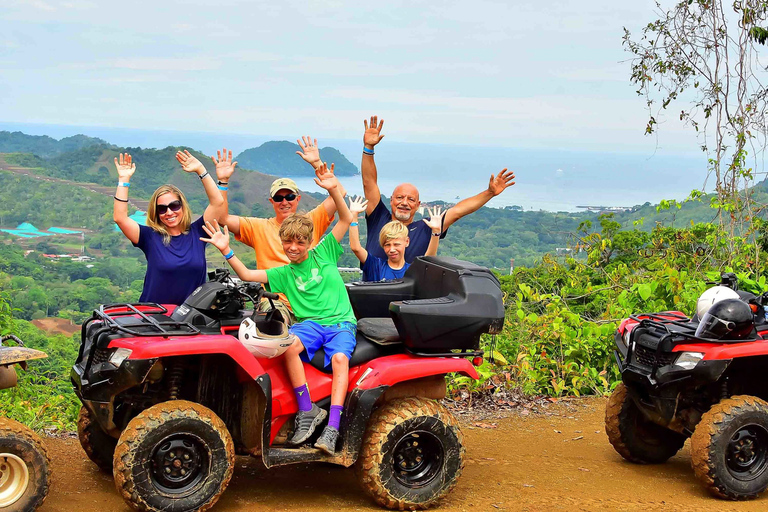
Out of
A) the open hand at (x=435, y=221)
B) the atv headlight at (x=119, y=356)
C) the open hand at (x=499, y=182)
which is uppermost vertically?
the open hand at (x=499, y=182)

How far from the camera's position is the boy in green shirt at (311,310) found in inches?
216

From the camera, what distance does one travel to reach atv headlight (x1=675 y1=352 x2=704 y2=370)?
5.92 meters

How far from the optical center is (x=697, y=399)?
6.27m

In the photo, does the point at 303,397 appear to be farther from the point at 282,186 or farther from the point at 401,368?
the point at 282,186

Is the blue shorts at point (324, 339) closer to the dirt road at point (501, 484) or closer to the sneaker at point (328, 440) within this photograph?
the sneaker at point (328, 440)

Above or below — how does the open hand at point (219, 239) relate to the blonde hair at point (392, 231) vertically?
below

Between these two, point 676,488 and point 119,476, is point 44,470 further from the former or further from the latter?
point 676,488

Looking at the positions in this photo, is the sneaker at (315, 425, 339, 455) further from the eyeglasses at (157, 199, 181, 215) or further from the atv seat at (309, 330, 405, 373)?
the eyeglasses at (157, 199, 181, 215)

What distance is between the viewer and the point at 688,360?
5957 mm

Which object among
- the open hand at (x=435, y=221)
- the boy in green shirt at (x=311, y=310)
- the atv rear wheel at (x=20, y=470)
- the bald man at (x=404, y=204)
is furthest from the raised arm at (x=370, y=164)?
the atv rear wheel at (x=20, y=470)

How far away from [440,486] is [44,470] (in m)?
2.32

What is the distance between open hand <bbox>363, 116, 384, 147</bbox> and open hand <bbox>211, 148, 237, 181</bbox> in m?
1.11

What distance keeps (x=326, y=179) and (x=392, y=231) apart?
2.27 ft

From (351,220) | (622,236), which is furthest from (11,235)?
(351,220)
